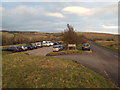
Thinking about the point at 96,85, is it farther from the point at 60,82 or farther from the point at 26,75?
the point at 26,75

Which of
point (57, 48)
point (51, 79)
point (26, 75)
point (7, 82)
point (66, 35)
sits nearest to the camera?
point (7, 82)

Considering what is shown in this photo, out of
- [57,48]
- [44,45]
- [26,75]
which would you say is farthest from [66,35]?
[26,75]

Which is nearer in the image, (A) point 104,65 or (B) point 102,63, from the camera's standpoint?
(A) point 104,65

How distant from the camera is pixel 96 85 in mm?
6617

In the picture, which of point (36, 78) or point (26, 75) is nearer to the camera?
point (36, 78)

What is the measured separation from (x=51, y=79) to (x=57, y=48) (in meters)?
19.7

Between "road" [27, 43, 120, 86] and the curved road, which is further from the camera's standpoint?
"road" [27, 43, 120, 86]

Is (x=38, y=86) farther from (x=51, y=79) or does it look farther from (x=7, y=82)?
(x=7, y=82)

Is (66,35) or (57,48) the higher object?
(66,35)

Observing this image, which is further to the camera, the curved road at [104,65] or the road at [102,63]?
the road at [102,63]

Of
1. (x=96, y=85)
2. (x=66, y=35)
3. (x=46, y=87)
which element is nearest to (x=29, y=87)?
(x=46, y=87)

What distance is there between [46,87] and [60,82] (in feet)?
3.35

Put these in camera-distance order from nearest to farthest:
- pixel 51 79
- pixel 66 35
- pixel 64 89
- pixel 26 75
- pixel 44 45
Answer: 1. pixel 64 89
2. pixel 51 79
3. pixel 26 75
4. pixel 66 35
5. pixel 44 45

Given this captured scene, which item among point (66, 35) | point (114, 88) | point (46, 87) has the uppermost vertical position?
point (66, 35)
